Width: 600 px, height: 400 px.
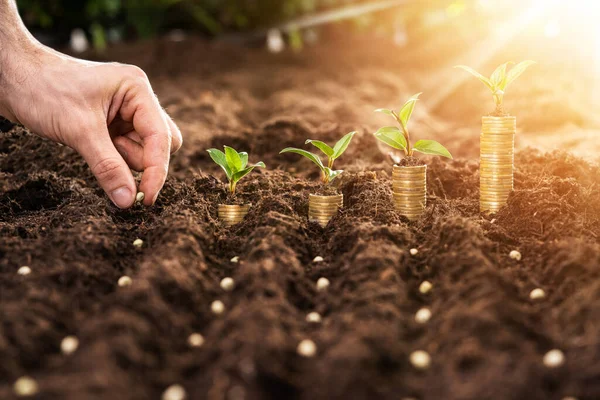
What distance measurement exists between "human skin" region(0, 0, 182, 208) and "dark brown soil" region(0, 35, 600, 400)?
17 cm

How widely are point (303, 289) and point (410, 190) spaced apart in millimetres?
677

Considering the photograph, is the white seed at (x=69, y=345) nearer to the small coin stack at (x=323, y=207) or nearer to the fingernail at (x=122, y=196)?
the fingernail at (x=122, y=196)

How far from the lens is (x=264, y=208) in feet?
7.07

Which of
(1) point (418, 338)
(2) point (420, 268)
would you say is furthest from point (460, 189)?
(1) point (418, 338)

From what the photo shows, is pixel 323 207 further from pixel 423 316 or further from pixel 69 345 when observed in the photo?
pixel 69 345

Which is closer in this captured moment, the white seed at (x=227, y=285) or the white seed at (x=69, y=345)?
the white seed at (x=69, y=345)

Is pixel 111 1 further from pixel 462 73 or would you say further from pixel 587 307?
pixel 587 307

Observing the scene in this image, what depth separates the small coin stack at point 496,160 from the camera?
2.11 meters

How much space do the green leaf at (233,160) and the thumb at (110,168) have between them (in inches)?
14.4

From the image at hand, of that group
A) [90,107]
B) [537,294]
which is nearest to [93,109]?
[90,107]

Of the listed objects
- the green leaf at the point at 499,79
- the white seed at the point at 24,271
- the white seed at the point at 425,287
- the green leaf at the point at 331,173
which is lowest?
the white seed at the point at 425,287

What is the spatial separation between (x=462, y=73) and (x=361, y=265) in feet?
21.8

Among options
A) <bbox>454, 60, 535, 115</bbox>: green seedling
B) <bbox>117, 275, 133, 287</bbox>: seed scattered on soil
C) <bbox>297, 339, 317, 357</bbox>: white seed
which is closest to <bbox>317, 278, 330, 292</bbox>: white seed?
<bbox>297, 339, 317, 357</bbox>: white seed

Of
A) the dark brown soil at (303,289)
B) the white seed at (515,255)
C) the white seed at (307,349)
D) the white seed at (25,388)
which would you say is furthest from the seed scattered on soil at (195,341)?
the white seed at (515,255)
